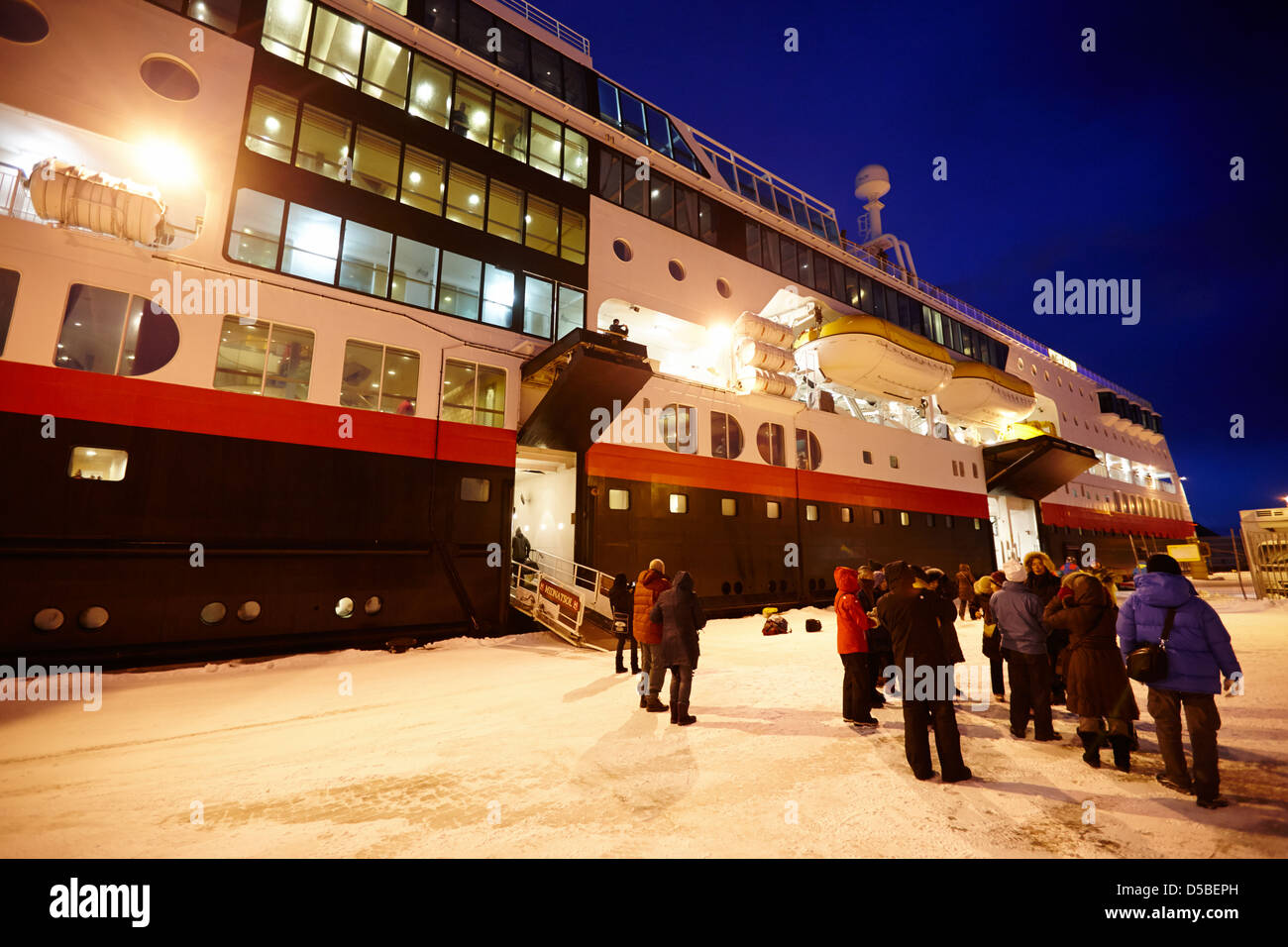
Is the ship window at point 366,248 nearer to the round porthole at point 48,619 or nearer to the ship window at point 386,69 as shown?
the ship window at point 386,69

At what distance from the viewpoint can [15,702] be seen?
6.15 metres

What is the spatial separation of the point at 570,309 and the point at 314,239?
5785mm

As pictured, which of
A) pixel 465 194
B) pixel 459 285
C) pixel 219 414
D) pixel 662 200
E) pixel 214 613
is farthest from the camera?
pixel 662 200

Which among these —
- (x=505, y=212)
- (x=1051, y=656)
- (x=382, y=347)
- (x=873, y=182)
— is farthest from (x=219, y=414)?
(x=873, y=182)

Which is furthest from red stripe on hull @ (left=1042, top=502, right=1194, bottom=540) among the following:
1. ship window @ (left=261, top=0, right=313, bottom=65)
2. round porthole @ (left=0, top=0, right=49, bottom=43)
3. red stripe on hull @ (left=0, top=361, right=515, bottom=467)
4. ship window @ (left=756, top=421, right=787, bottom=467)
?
round porthole @ (left=0, top=0, right=49, bottom=43)

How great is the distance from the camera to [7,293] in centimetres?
774

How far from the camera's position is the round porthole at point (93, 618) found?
755cm

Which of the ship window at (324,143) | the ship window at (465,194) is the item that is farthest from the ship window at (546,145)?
the ship window at (324,143)

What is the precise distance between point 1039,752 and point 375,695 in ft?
23.5

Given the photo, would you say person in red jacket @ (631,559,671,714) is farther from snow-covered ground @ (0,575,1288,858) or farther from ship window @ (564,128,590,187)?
ship window @ (564,128,590,187)

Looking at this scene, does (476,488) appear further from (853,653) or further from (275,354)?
(853,653)

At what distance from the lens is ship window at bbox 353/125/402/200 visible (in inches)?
455

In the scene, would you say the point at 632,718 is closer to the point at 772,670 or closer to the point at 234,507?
the point at 772,670
